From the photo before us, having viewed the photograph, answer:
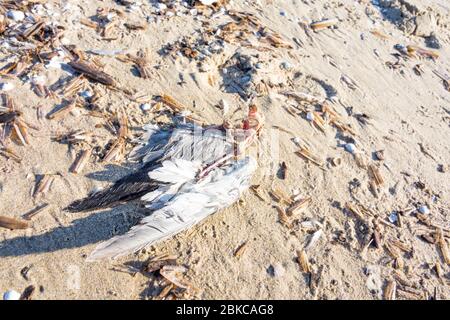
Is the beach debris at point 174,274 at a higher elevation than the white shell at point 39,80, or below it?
below

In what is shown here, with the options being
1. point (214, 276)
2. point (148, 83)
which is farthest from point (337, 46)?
point (214, 276)

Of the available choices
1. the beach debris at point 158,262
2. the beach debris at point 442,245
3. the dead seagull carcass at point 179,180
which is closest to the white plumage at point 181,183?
the dead seagull carcass at point 179,180

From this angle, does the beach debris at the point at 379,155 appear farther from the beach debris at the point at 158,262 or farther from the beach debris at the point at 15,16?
the beach debris at the point at 15,16

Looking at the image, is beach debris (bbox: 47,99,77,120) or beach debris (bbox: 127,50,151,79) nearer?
beach debris (bbox: 47,99,77,120)

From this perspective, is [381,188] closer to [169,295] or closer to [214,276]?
[214,276]

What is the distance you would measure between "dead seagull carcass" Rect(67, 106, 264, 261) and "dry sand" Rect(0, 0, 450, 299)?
0.21 m

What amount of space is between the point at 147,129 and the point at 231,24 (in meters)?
1.92

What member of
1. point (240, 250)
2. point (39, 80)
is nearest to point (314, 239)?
point (240, 250)

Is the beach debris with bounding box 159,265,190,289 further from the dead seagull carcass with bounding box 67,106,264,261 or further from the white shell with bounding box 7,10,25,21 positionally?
the white shell with bounding box 7,10,25,21

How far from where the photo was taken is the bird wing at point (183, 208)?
287 centimetres

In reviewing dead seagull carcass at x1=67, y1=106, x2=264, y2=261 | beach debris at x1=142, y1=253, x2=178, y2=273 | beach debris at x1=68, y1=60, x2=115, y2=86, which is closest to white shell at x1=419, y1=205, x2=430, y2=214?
dead seagull carcass at x1=67, y1=106, x2=264, y2=261

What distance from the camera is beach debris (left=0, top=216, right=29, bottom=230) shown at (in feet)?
10.1

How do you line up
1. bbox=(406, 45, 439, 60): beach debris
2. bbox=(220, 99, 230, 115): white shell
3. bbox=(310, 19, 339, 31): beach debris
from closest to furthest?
bbox=(220, 99, 230, 115): white shell < bbox=(310, 19, 339, 31): beach debris < bbox=(406, 45, 439, 60): beach debris

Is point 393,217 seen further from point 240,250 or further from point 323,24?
point 323,24
